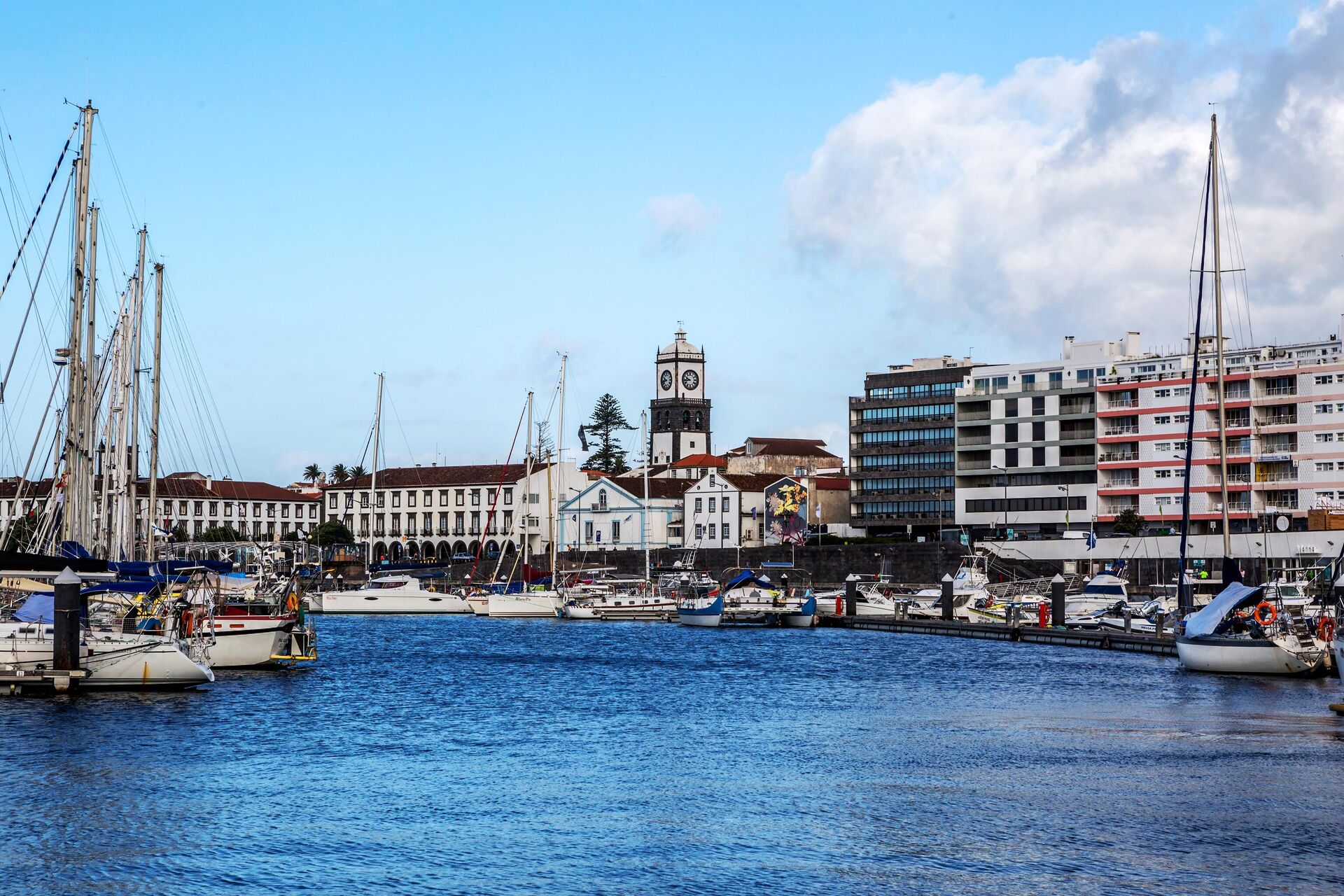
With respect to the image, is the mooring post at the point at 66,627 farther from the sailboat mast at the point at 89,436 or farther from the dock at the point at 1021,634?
the dock at the point at 1021,634

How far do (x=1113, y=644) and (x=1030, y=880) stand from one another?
5362 cm

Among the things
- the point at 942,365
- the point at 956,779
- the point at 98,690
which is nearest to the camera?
the point at 956,779

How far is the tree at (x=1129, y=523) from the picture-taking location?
130375 mm

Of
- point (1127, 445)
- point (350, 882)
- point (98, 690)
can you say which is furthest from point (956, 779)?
point (1127, 445)

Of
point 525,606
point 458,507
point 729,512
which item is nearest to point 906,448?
point 729,512

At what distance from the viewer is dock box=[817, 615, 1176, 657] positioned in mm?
72438

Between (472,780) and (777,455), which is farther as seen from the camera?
(777,455)

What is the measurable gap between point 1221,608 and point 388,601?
81159 mm

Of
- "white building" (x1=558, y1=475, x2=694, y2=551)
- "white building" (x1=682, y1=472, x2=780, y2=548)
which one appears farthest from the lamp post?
"white building" (x1=558, y1=475, x2=694, y2=551)

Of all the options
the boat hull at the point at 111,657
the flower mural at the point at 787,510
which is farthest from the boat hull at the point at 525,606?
the boat hull at the point at 111,657

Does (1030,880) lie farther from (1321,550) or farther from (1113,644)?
(1321,550)

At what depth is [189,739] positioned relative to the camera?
39.0 metres

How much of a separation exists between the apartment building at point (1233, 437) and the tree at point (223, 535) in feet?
305

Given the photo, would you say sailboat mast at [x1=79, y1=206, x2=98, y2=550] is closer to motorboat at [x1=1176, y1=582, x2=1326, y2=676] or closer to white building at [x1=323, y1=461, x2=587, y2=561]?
motorboat at [x1=1176, y1=582, x2=1326, y2=676]
